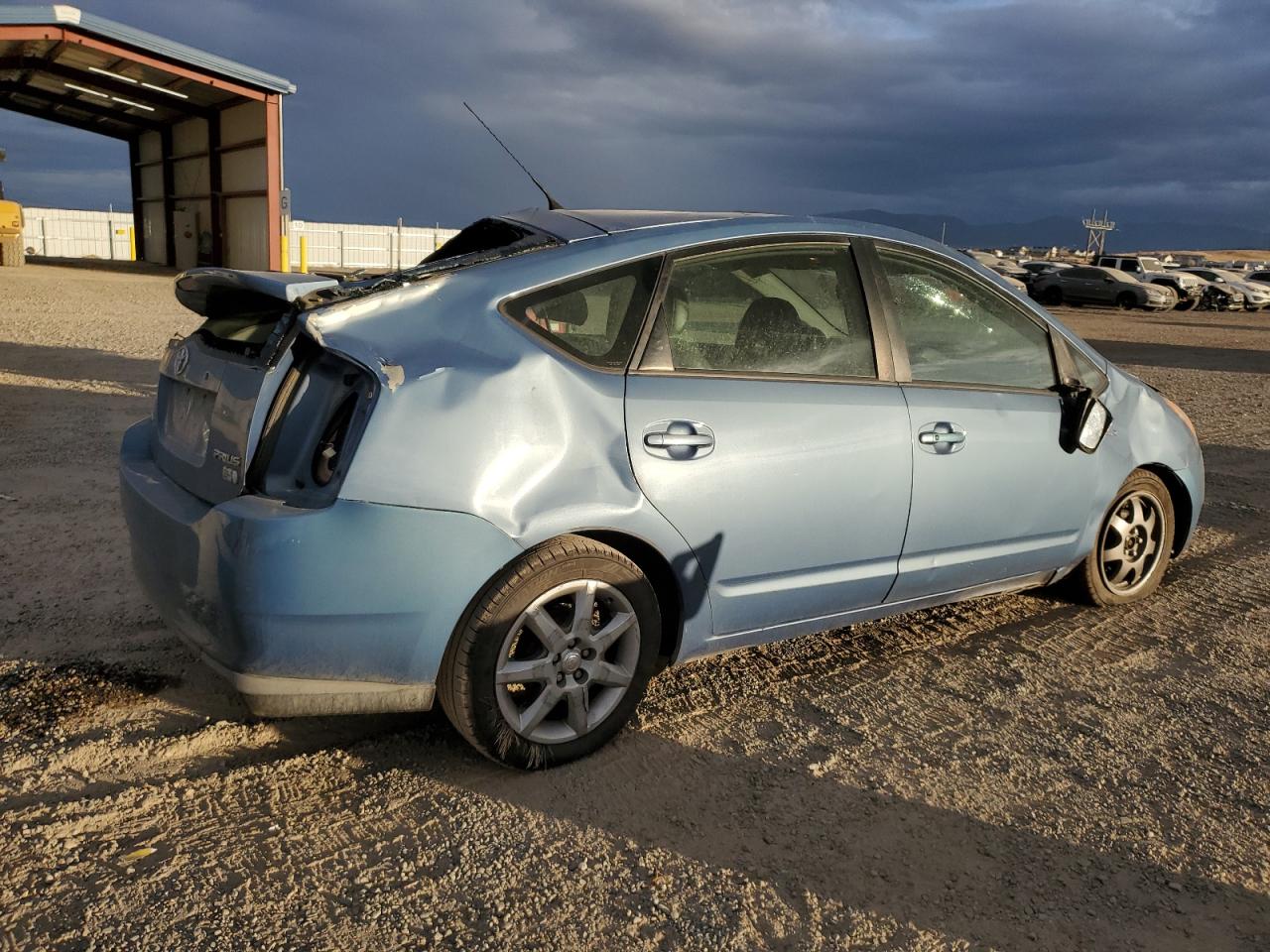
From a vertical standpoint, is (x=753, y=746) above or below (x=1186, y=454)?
below

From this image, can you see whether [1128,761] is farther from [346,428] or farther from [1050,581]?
[346,428]

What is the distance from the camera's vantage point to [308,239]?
43781 millimetres

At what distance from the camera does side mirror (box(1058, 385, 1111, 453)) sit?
3865 mm

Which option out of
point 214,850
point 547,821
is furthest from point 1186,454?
point 214,850

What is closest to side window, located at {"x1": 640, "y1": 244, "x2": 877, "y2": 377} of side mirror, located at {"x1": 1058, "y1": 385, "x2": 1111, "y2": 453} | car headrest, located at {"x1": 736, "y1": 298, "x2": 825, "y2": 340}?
car headrest, located at {"x1": 736, "y1": 298, "x2": 825, "y2": 340}

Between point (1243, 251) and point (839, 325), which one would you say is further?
point (1243, 251)

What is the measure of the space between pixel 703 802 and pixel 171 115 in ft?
120

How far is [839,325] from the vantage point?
11.3ft

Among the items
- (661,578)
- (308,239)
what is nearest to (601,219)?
A: (661,578)

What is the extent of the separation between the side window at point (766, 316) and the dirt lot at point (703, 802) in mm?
1156

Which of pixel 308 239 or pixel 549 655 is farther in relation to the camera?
pixel 308 239

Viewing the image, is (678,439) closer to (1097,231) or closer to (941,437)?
(941,437)

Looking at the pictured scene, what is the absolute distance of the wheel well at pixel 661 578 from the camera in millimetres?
2910

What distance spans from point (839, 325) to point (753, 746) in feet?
4.66
